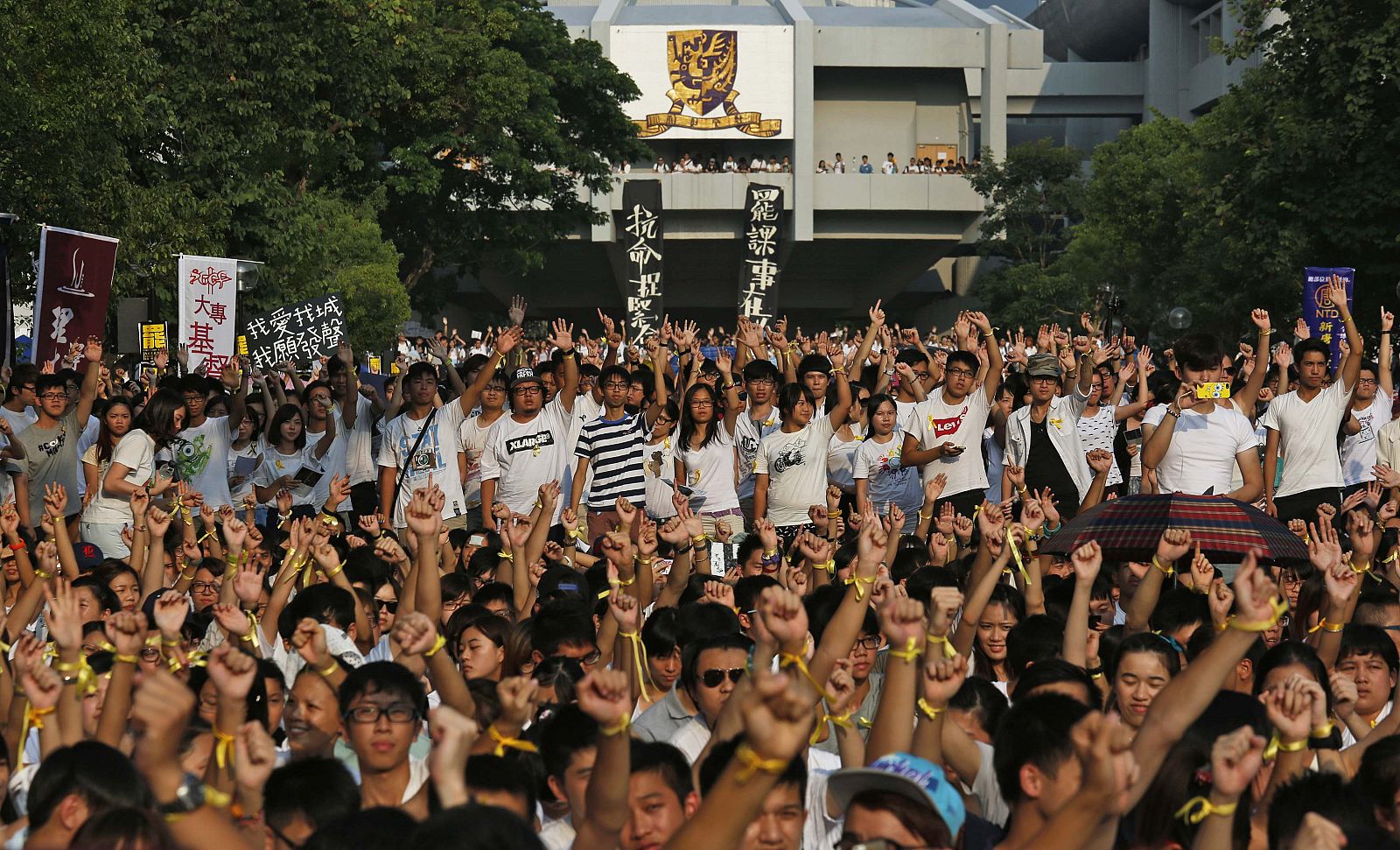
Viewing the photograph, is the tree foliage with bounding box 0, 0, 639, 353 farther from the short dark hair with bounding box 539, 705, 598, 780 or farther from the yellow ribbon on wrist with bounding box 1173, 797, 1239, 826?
the yellow ribbon on wrist with bounding box 1173, 797, 1239, 826

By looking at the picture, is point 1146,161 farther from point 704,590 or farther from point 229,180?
point 704,590

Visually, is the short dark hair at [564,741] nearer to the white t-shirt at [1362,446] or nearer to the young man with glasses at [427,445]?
the young man with glasses at [427,445]

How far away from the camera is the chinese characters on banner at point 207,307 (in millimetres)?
15688

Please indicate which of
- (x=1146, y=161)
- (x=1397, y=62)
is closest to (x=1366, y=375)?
(x=1397, y=62)

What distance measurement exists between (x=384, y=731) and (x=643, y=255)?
29.1 metres

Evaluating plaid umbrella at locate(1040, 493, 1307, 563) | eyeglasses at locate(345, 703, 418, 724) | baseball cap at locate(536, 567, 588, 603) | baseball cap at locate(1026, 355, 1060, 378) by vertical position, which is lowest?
eyeglasses at locate(345, 703, 418, 724)

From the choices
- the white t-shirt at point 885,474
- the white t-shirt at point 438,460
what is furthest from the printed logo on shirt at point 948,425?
the white t-shirt at point 438,460

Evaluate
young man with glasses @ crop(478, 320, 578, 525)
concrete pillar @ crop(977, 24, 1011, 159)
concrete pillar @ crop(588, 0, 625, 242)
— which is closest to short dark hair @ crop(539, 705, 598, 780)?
young man with glasses @ crop(478, 320, 578, 525)

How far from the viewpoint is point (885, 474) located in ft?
34.0

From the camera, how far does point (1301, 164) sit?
2120 cm

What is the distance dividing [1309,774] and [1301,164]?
61.2 ft

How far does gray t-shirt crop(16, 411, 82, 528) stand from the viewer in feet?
33.4

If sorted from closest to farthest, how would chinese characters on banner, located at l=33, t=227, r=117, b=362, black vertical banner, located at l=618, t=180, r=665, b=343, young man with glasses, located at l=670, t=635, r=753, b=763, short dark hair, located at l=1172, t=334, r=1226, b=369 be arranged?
young man with glasses, located at l=670, t=635, r=753, b=763
short dark hair, located at l=1172, t=334, r=1226, b=369
chinese characters on banner, located at l=33, t=227, r=117, b=362
black vertical banner, located at l=618, t=180, r=665, b=343

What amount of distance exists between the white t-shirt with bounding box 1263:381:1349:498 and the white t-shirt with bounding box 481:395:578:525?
14.0ft
